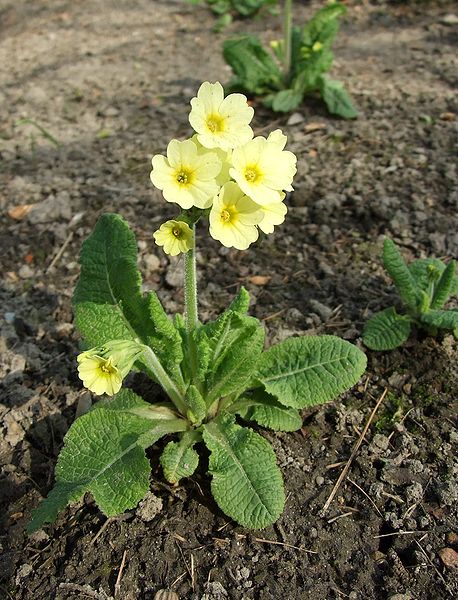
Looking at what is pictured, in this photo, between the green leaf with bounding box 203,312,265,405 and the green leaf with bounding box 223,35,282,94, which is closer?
the green leaf with bounding box 203,312,265,405

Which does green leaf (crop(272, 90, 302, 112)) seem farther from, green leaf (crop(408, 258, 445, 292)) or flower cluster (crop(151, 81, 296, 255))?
flower cluster (crop(151, 81, 296, 255))

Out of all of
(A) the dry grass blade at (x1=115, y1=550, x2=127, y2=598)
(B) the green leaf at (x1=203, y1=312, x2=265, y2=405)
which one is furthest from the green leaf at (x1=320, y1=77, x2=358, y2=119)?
(A) the dry grass blade at (x1=115, y1=550, x2=127, y2=598)

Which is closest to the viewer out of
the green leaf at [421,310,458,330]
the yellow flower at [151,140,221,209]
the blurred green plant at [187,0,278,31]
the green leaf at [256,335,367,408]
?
the yellow flower at [151,140,221,209]

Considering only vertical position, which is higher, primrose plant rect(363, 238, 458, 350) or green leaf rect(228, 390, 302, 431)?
primrose plant rect(363, 238, 458, 350)

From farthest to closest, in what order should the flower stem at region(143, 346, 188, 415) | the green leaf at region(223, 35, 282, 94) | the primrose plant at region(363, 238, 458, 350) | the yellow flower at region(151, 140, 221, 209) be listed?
1. the green leaf at region(223, 35, 282, 94)
2. the primrose plant at region(363, 238, 458, 350)
3. the flower stem at region(143, 346, 188, 415)
4. the yellow flower at region(151, 140, 221, 209)

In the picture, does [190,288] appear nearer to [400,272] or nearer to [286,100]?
[400,272]

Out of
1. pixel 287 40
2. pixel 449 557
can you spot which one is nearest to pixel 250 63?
pixel 287 40

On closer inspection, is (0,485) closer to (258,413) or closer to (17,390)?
(17,390)

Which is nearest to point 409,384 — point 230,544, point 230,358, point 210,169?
point 230,358
